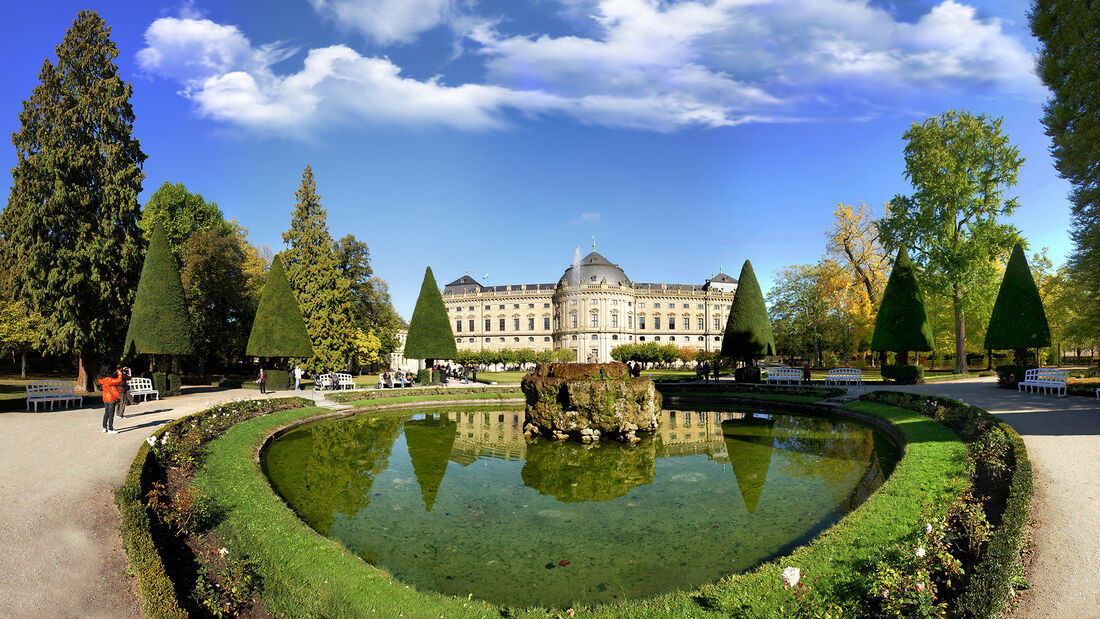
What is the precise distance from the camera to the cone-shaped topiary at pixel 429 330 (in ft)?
85.6

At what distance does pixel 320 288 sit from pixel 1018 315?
29.6 metres

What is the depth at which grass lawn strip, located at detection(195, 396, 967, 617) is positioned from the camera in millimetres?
4000

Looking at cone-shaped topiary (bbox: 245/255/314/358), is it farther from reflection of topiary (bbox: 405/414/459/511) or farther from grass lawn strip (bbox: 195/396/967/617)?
grass lawn strip (bbox: 195/396/967/617)

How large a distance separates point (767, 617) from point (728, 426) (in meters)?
10.5

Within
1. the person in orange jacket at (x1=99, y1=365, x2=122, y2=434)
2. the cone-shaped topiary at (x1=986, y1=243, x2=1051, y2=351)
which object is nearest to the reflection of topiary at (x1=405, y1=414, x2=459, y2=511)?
the person in orange jacket at (x1=99, y1=365, x2=122, y2=434)

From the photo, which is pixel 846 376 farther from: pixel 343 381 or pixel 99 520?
pixel 99 520

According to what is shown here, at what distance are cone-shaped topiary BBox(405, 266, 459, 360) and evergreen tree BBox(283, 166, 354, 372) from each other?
166 inches

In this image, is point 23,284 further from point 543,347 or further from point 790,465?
point 543,347

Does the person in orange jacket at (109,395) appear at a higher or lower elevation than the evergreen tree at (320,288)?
lower

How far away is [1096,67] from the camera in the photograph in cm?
1392

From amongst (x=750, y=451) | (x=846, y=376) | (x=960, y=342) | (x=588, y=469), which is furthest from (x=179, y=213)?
(x=960, y=342)

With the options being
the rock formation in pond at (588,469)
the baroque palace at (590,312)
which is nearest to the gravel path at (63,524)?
the rock formation in pond at (588,469)

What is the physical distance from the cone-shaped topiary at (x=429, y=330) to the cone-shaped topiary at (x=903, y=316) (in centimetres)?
1907

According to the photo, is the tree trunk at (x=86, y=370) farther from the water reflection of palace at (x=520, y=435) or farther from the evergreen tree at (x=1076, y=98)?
the evergreen tree at (x=1076, y=98)
